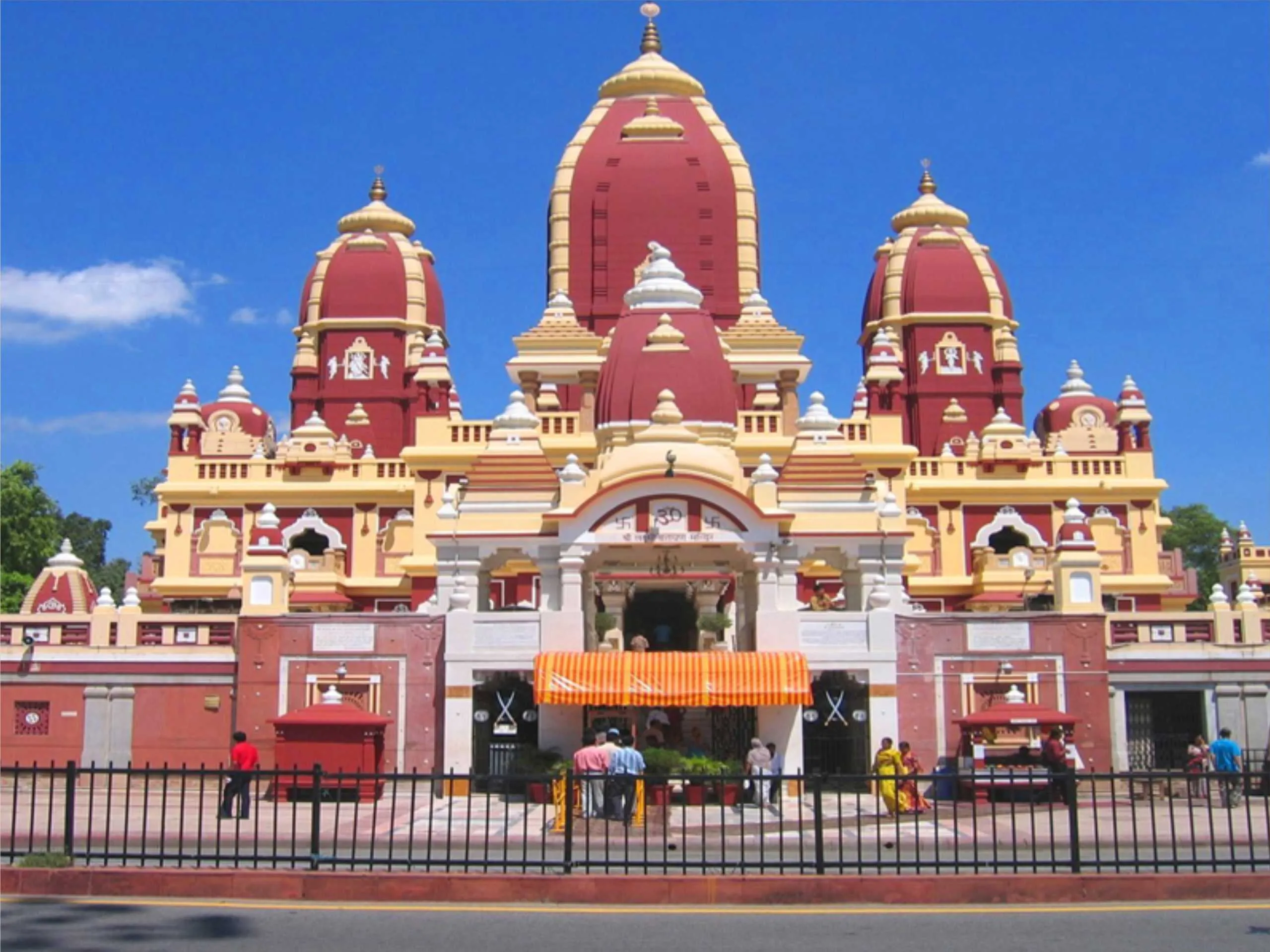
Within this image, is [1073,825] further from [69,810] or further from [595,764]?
[69,810]

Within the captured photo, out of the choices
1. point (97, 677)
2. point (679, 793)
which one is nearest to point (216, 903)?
point (679, 793)

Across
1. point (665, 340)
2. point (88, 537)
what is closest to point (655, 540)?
point (665, 340)

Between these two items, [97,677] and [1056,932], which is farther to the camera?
[97,677]

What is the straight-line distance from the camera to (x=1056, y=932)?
449 inches

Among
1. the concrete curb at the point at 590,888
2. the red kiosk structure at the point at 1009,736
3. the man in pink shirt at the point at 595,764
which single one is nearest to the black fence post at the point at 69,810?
the concrete curb at the point at 590,888

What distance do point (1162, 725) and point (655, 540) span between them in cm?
991

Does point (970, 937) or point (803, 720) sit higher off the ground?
point (803, 720)

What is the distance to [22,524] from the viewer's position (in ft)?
181

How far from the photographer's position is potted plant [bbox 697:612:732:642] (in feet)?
101

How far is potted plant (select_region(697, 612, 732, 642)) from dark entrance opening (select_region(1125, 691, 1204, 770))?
8188mm

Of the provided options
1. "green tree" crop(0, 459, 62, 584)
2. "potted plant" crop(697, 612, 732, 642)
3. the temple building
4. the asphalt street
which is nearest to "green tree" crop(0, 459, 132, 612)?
"green tree" crop(0, 459, 62, 584)

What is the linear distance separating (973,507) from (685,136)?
45.3ft

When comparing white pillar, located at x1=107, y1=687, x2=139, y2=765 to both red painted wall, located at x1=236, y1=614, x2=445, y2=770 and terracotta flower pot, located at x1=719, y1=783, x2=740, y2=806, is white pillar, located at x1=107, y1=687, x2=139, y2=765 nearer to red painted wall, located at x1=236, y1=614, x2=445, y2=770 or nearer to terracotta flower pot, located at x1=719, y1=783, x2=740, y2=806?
red painted wall, located at x1=236, y1=614, x2=445, y2=770

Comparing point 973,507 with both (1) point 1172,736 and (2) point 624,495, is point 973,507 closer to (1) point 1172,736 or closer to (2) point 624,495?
(1) point 1172,736
